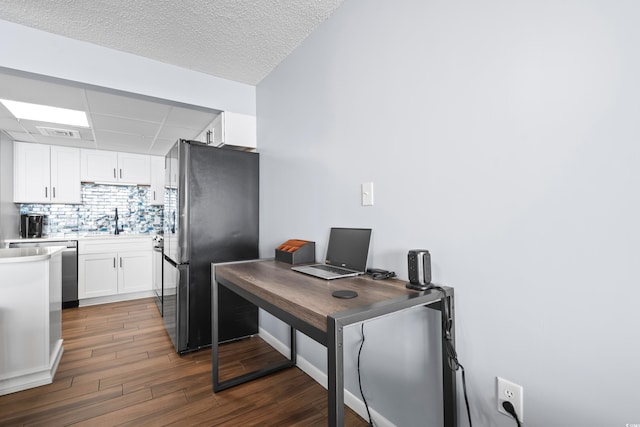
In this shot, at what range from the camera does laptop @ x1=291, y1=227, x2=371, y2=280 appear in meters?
A: 1.56

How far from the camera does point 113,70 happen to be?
2.33 metres

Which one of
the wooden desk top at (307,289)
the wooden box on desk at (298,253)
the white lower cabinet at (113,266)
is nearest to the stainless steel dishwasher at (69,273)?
the white lower cabinet at (113,266)

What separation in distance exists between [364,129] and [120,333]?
304 centimetres

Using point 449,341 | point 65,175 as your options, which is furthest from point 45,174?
point 449,341

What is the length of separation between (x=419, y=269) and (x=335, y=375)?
552 mm

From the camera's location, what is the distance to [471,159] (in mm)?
1193

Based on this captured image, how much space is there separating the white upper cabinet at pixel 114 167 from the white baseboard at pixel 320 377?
3.34 metres

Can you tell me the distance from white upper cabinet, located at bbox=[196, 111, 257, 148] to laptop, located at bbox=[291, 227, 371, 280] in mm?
1523

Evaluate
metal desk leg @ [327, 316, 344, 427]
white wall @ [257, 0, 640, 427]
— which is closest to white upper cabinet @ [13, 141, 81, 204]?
white wall @ [257, 0, 640, 427]

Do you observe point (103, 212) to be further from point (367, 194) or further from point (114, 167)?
point (367, 194)

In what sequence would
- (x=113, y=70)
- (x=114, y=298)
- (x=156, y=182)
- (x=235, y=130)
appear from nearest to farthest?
(x=113, y=70) < (x=235, y=130) < (x=114, y=298) < (x=156, y=182)

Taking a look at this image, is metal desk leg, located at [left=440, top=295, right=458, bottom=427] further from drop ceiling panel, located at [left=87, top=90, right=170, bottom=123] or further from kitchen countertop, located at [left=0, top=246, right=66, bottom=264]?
drop ceiling panel, located at [left=87, top=90, right=170, bottom=123]

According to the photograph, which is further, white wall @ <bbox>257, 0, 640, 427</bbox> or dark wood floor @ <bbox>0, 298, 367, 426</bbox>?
dark wood floor @ <bbox>0, 298, 367, 426</bbox>

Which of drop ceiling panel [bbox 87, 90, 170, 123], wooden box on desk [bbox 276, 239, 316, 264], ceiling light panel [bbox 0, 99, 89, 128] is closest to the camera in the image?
wooden box on desk [bbox 276, 239, 316, 264]
